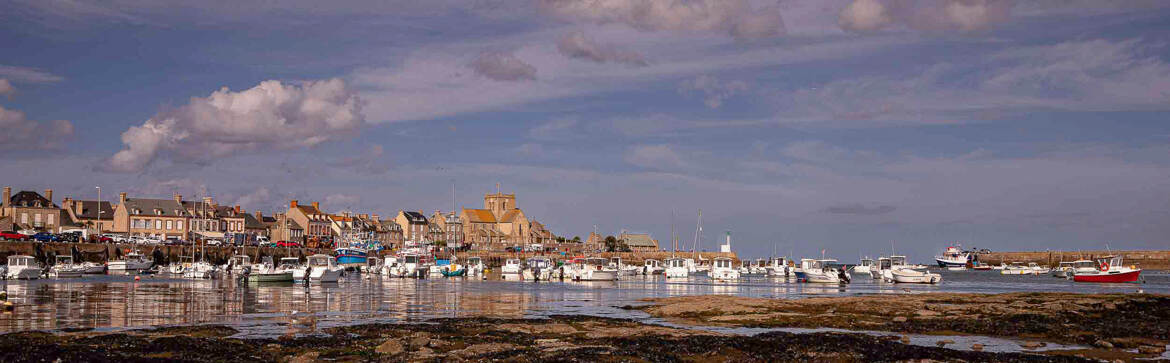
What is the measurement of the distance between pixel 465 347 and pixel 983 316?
24.4m

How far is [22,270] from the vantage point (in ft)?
277

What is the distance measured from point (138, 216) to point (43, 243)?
47.2 metres

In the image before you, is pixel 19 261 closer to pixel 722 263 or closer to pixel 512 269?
pixel 512 269

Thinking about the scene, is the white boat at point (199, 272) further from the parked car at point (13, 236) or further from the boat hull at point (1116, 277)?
the boat hull at point (1116, 277)

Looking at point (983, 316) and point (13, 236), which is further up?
point (13, 236)

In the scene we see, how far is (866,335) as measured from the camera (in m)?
32.6

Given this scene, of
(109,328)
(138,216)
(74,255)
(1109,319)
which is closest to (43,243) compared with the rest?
(74,255)

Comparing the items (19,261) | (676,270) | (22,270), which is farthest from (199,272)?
(676,270)

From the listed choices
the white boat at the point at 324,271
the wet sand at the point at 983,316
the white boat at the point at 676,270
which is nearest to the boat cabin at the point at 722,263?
the white boat at the point at 676,270

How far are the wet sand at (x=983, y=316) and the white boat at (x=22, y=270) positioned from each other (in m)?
61.4

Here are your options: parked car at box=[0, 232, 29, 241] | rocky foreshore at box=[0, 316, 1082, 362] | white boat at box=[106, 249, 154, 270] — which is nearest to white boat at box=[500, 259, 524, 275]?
white boat at box=[106, 249, 154, 270]

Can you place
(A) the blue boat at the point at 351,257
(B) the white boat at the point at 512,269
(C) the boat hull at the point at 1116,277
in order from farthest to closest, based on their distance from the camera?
(A) the blue boat at the point at 351,257 < (B) the white boat at the point at 512,269 < (C) the boat hull at the point at 1116,277

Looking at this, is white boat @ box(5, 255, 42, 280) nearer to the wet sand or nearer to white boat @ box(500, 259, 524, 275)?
white boat @ box(500, 259, 524, 275)

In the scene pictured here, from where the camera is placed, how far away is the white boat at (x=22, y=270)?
274ft
